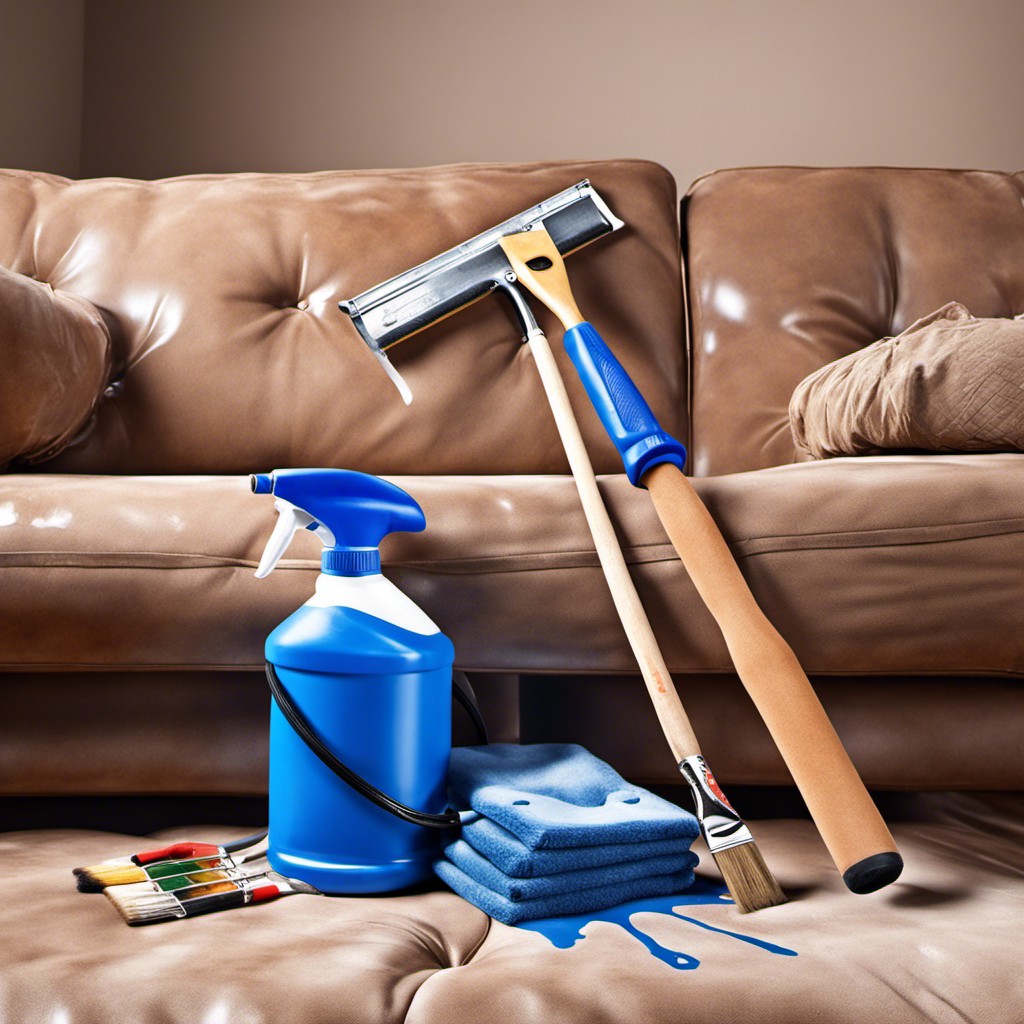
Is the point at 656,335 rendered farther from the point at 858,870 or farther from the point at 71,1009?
the point at 71,1009

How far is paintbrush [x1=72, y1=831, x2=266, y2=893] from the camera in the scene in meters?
0.70

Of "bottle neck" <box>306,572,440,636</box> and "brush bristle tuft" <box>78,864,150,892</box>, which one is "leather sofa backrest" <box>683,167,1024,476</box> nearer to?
"bottle neck" <box>306,572,440,636</box>

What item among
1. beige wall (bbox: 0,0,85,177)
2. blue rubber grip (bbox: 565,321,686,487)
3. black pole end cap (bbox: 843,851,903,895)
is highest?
beige wall (bbox: 0,0,85,177)

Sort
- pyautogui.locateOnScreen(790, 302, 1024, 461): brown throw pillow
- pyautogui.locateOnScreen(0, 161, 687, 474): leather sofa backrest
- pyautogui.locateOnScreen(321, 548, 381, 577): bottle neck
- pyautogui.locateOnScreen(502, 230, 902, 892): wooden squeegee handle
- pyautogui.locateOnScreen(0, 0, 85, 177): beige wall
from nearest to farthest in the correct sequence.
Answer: pyautogui.locateOnScreen(502, 230, 902, 892): wooden squeegee handle → pyautogui.locateOnScreen(321, 548, 381, 577): bottle neck → pyautogui.locateOnScreen(790, 302, 1024, 461): brown throw pillow → pyautogui.locateOnScreen(0, 161, 687, 474): leather sofa backrest → pyautogui.locateOnScreen(0, 0, 85, 177): beige wall

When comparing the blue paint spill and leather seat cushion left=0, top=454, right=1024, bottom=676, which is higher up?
leather seat cushion left=0, top=454, right=1024, bottom=676

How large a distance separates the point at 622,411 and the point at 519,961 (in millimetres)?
529

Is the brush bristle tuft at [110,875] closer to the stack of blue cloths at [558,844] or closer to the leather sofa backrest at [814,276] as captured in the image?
the stack of blue cloths at [558,844]

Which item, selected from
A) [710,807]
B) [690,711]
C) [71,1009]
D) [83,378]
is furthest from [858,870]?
[83,378]

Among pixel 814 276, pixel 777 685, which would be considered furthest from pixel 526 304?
pixel 777 685

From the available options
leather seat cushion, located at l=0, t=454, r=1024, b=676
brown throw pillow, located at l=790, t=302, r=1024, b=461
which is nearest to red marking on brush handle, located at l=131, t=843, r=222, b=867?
leather seat cushion, located at l=0, t=454, r=1024, b=676

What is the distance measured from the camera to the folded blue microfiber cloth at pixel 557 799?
2.16 feet

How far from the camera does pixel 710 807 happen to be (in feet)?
2.28

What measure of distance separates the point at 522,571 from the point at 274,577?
8.8 inches

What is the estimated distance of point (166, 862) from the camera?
0.74 metres
